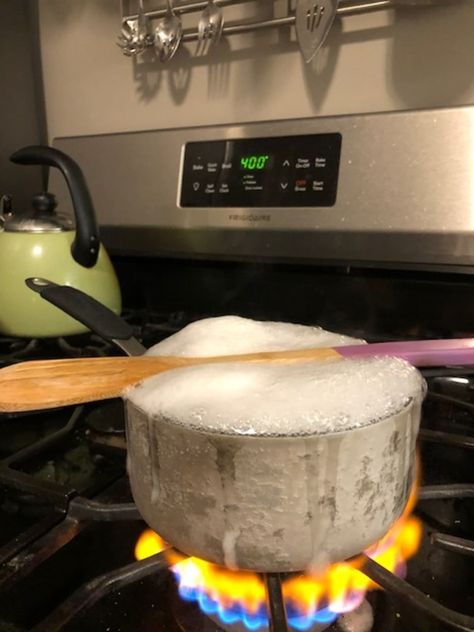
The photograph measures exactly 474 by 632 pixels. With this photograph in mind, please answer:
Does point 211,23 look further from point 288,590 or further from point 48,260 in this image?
point 288,590

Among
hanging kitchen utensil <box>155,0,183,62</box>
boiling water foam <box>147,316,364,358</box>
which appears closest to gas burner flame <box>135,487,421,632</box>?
boiling water foam <box>147,316,364,358</box>

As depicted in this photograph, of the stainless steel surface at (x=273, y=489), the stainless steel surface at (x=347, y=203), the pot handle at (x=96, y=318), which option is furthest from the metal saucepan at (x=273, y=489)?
the stainless steel surface at (x=347, y=203)

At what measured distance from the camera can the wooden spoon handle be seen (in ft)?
0.99

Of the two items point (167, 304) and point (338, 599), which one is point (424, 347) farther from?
point (167, 304)

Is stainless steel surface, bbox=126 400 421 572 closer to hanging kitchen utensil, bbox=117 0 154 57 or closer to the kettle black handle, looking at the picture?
the kettle black handle

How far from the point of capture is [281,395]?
0.28 meters

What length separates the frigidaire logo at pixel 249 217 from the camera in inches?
27.5

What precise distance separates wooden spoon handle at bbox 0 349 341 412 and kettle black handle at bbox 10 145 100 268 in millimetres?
392

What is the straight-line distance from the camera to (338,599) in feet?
1.02

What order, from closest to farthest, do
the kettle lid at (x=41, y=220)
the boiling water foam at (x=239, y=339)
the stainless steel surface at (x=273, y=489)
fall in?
the stainless steel surface at (x=273, y=489), the boiling water foam at (x=239, y=339), the kettle lid at (x=41, y=220)

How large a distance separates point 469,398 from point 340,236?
0.71 feet

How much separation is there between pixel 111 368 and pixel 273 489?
4.4 inches

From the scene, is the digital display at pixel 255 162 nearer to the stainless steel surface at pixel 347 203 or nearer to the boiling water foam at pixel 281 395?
the stainless steel surface at pixel 347 203

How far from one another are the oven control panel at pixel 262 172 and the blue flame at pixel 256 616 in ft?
1.49
